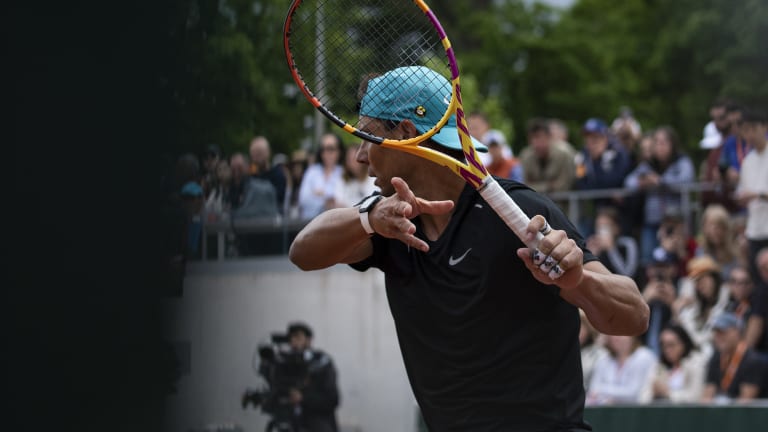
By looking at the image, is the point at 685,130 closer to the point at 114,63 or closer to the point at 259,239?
the point at 259,239

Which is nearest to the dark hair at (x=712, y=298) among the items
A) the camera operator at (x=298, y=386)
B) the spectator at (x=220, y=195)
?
the camera operator at (x=298, y=386)

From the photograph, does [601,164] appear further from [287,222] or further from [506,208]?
[506,208]

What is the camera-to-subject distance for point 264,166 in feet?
21.0

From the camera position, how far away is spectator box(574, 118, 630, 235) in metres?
11.8

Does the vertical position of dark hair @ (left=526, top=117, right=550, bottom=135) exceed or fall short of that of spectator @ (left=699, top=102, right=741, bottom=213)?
it exceeds it

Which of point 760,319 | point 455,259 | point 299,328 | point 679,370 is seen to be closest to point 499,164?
point 679,370

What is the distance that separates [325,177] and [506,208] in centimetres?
696

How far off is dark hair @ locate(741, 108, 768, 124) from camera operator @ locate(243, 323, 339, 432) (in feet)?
13.2

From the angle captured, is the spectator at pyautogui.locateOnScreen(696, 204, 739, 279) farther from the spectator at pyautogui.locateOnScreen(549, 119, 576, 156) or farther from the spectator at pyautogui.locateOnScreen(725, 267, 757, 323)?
the spectator at pyautogui.locateOnScreen(549, 119, 576, 156)

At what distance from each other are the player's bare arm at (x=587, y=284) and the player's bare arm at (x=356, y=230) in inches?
12.8

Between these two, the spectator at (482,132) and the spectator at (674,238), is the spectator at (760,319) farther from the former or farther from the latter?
the spectator at (482,132)

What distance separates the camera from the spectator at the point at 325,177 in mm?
9722

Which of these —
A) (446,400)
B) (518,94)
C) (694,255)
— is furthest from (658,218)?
(518,94)

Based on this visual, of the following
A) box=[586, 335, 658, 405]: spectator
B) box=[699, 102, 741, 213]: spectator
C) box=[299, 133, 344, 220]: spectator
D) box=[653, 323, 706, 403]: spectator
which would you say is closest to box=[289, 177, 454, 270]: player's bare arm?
box=[299, 133, 344, 220]: spectator
